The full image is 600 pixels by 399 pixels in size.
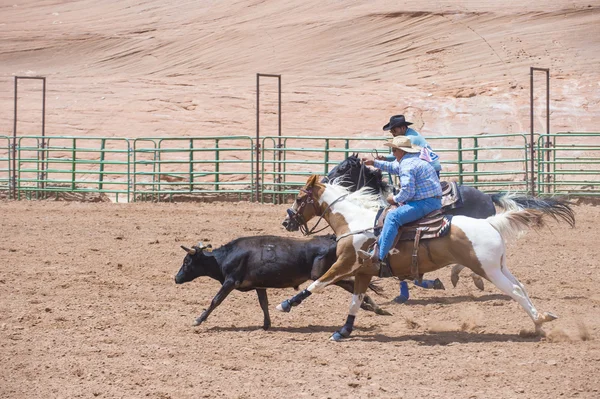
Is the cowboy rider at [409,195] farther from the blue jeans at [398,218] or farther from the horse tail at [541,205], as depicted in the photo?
the horse tail at [541,205]

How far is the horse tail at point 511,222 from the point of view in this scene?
785cm

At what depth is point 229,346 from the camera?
7.57 metres

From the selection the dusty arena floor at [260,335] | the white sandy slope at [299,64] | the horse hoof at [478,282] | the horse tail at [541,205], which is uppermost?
the white sandy slope at [299,64]

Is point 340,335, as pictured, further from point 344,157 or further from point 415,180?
point 344,157

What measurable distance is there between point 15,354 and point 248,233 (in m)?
7.15

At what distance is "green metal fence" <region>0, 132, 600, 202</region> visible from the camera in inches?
736

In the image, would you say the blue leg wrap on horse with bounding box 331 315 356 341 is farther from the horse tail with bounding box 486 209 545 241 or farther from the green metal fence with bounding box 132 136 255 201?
the green metal fence with bounding box 132 136 255 201

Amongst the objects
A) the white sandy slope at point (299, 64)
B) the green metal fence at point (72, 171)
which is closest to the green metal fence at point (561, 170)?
the white sandy slope at point (299, 64)

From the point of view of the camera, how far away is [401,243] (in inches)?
313

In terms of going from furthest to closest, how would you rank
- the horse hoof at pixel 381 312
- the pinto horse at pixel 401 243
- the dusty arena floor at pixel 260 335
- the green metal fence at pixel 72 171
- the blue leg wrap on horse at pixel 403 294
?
the green metal fence at pixel 72 171 < the blue leg wrap on horse at pixel 403 294 < the horse hoof at pixel 381 312 < the pinto horse at pixel 401 243 < the dusty arena floor at pixel 260 335

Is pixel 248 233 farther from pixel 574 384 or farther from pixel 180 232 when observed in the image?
pixel 574 384

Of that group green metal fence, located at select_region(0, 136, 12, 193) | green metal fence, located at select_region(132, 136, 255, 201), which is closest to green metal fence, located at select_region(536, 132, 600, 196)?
green metal fence, located at select_region(132, 136, 255, 201)

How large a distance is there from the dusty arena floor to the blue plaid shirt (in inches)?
48.2

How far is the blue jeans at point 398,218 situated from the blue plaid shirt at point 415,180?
0.20 feet
